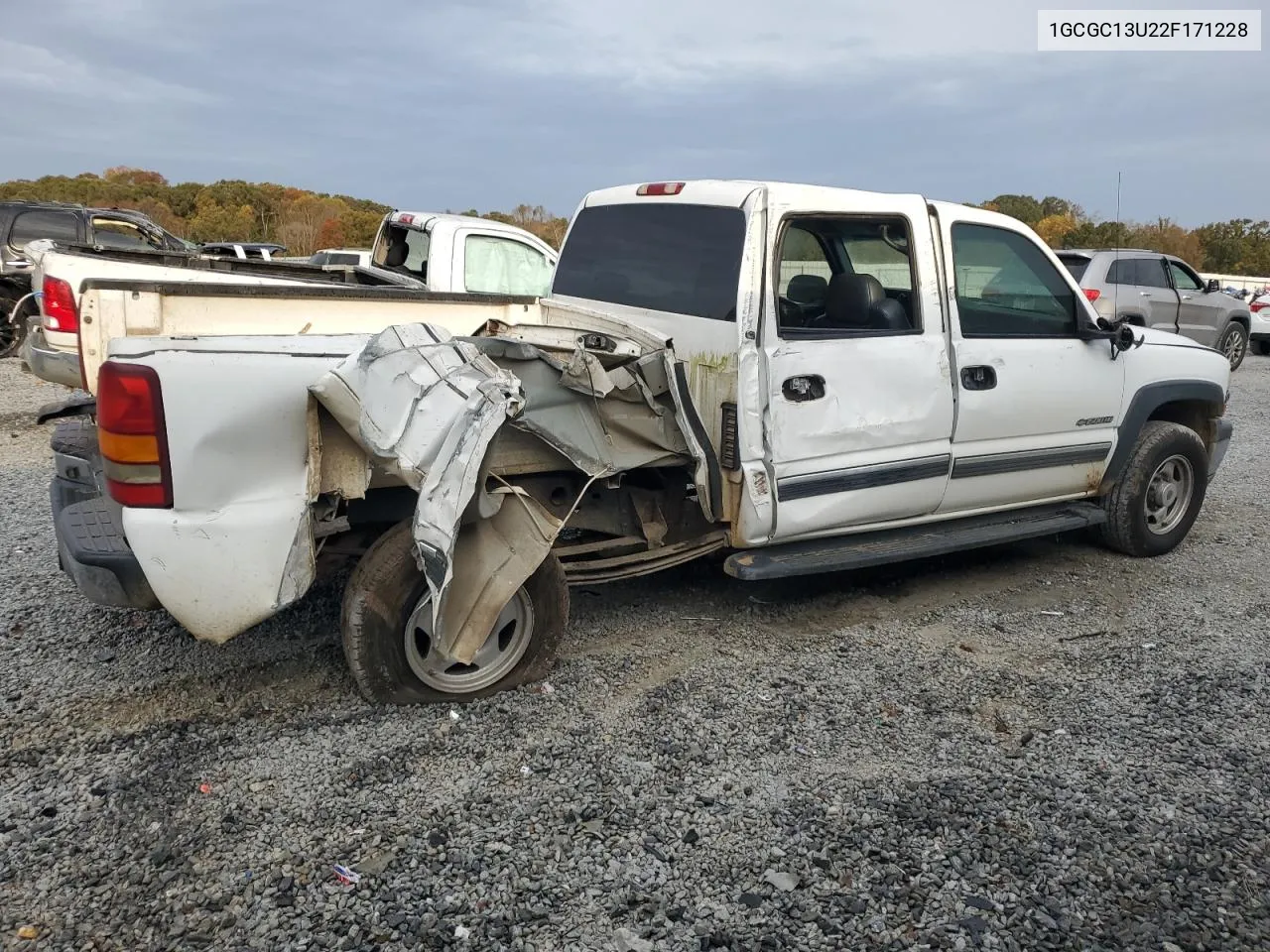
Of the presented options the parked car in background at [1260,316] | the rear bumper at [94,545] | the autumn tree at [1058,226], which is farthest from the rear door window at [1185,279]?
the rear bumper at [94,545]

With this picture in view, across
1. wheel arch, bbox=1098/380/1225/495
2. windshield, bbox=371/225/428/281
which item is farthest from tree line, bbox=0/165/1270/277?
wheel arch, bbox=1098/380/1225/495

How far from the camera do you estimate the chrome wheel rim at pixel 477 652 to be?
3.54 meters

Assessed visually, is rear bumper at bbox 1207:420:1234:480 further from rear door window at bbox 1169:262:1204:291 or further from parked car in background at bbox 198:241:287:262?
parked car in background at bbox 198:241:287:262

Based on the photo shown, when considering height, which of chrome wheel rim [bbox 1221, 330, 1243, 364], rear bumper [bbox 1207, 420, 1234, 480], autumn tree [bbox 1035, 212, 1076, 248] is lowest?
rear bumper [bbox 1207, 420, 1234, 480]

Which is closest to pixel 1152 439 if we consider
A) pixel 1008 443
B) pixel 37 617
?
pixel 1008 443

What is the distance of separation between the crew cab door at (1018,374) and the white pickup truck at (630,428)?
2 centimetres

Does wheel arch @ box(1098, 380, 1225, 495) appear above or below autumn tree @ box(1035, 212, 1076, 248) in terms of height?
below

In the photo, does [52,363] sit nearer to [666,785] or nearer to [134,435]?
[134,435]

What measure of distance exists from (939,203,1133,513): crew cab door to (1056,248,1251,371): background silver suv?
289 inches

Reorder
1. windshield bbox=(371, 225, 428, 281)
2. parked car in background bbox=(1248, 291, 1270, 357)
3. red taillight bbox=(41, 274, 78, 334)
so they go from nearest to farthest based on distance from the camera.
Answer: red taillight bbox=(41, 274, 78, 334), windshield bbox=(371, 225, 428, 281), parked car in background bbox=(1248, 291, 1270, 357)

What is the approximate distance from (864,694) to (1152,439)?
2.76 metres

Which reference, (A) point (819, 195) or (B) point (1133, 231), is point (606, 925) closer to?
(A) point (819, 195)

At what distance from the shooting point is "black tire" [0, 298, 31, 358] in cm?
1223

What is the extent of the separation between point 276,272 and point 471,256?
166 centimetres
